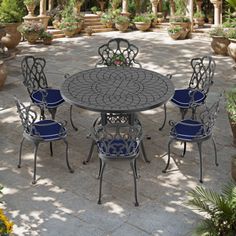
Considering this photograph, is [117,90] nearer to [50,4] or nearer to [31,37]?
[31,37]

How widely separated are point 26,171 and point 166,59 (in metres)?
6.54

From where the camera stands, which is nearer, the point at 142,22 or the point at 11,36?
the point at 11,36

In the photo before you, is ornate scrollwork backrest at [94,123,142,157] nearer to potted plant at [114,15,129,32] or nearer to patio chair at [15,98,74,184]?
patio chair at [15,98,74,184]

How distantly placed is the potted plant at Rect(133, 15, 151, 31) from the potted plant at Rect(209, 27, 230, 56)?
13.6ft

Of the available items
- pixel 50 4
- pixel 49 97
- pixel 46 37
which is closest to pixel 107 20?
pixel 50 4

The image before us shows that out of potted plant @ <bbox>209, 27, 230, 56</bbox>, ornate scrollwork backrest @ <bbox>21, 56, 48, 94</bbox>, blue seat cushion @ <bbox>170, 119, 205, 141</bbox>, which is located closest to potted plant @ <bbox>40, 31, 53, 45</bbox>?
potted plant @ <bbox>209, 27, 230, 56</bbox>

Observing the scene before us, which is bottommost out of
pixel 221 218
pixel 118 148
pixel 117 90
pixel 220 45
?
pixel 221 218

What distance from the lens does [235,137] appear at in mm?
6316

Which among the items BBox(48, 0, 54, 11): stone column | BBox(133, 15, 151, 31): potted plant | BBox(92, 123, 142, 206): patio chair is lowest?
BBox(92, 123, 142, 206): patio chair

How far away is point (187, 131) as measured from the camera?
18.4 ft

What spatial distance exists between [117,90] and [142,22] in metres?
9.83

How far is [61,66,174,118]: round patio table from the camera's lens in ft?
17.7

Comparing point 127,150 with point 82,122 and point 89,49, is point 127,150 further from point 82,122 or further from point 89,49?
point 89,49

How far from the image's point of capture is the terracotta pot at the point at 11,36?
11.8 meters
